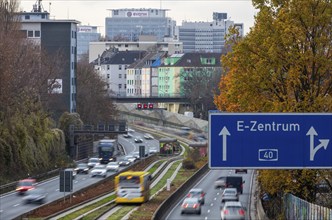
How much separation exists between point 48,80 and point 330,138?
94.6m

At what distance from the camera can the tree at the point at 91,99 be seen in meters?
136

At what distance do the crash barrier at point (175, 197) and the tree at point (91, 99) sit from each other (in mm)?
41257

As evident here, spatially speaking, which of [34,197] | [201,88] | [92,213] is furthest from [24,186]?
[201,88]

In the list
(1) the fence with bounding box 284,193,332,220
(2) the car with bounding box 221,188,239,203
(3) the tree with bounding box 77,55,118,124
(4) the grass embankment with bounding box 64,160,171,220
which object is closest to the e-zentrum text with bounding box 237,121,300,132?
(1) the fence with bounding box 284,193,332,220

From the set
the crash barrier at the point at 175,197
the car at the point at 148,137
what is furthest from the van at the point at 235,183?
the car at the point at 148,137

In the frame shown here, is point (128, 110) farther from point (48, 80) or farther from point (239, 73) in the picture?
point (239, 73)

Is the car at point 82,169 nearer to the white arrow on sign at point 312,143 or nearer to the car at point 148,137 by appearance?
the car at point 148,137

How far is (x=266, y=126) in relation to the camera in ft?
68.3

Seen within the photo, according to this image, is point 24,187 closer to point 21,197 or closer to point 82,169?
point 21,197

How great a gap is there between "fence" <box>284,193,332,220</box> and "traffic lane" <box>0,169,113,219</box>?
61.3 feet

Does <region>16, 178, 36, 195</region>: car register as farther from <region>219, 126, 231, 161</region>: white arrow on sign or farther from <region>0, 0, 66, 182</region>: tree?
<region>219, 126, 231, 161</region>: white arrow on sign

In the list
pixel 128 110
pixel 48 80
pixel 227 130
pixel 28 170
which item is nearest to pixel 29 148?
pixel 28 170

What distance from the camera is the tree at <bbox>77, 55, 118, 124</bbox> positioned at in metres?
136

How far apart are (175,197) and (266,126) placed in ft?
159
